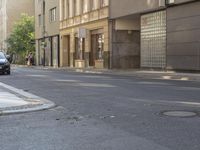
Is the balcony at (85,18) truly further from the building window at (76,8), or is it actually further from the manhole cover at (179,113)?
the manhole cover at (179,113)

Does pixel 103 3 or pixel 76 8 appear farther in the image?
pixel 76 8

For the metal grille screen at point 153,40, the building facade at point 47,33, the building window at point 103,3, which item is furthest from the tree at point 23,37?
the metal grille screen at point 153,40

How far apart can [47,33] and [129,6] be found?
27350mm

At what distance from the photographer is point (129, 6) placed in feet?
128

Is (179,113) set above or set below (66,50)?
below

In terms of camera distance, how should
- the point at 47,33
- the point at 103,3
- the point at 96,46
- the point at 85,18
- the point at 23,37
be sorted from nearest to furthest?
1. the point at 103,3
2. the point at 96,46
3. the point at 85,18
4. the point at 47,33
5. the point at 23,37

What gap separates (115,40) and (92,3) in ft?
22.2

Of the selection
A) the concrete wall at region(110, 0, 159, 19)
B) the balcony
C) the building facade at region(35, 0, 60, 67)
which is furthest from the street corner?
the building facade at region(35, 0, 60, 67)

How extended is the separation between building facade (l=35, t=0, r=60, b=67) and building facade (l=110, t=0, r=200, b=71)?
18.0m

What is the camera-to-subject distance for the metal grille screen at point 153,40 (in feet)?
115

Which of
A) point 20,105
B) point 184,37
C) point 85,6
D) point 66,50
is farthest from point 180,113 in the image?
point 66,50

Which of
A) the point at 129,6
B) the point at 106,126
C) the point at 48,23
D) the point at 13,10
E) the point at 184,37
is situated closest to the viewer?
the point at 106,126

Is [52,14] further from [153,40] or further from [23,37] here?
[153,40]

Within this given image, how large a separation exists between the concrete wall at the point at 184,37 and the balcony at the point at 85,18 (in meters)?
11.3
